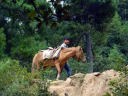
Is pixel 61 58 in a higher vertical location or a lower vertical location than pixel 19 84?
lower

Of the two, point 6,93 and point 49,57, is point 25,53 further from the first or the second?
point 6,93

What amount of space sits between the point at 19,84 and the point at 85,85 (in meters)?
1.47

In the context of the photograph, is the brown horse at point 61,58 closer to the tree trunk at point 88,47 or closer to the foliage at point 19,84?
the foliage at point 19,84

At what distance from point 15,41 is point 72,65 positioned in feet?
7.83

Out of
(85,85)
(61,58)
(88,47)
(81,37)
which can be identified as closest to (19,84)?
(85,85)

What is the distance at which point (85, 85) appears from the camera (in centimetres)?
1340

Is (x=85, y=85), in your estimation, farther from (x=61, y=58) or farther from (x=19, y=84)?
(x=61, y=58)

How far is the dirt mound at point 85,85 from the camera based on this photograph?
1286cm

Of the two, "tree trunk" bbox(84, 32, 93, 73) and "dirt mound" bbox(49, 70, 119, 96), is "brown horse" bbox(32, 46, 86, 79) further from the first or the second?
"tree trunk" bbox(84, 32, 93, 73)

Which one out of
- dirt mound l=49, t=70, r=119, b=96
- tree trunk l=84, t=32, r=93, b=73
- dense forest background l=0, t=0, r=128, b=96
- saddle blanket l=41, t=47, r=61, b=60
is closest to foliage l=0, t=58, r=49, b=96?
dense forest background l=0, t=0, r=128, b=96

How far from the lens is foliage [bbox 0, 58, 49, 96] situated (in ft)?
40.4

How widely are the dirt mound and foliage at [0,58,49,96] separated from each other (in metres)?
0.48

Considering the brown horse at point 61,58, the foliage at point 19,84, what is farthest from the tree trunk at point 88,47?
the foliage at point 19,84

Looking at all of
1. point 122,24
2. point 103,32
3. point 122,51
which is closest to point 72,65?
point 103,32
